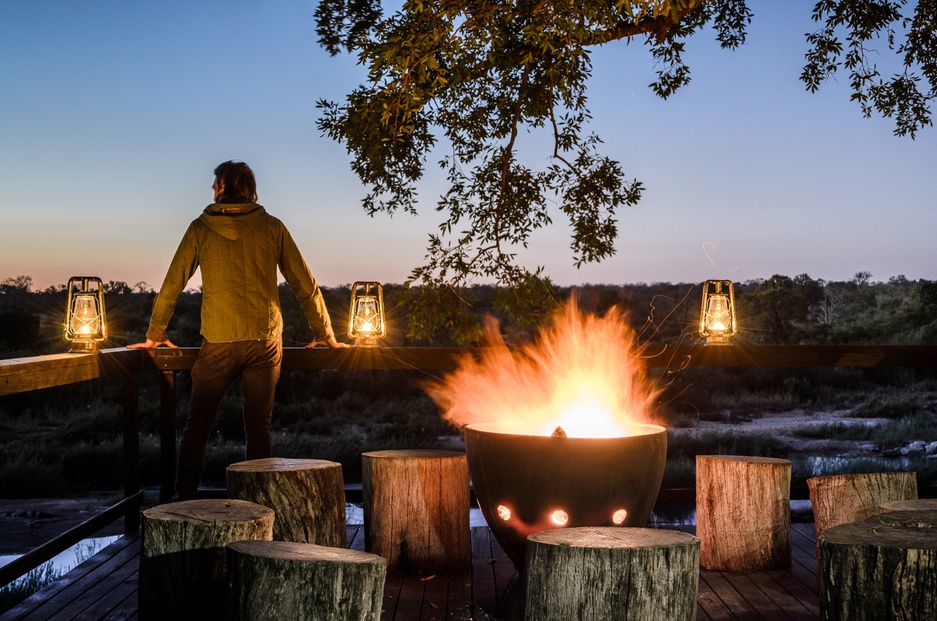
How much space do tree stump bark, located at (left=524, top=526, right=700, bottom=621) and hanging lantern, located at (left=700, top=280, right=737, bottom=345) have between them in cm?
229

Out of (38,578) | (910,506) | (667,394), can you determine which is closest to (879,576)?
(910,506)

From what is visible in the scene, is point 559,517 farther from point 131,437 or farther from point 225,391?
point 131,437

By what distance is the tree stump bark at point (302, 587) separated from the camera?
6.42 feet

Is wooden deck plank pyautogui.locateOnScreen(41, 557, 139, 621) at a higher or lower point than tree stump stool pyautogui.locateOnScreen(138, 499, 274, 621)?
lower

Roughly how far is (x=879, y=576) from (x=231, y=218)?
282 cm

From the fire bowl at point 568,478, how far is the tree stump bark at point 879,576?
0.74 m

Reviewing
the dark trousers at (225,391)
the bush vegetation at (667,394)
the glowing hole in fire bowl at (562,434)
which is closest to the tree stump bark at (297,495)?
the glowing hole in fire bowl at (562,434)

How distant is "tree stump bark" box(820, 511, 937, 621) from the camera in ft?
6.23

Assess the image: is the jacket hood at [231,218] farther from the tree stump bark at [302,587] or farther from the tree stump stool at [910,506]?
the tree stump stool at [910,506]

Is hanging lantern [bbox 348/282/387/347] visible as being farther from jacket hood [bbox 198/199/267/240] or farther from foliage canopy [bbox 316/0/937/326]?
foliage canopy [bbox 316/0/937/326]

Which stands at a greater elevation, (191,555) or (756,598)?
(191,555)

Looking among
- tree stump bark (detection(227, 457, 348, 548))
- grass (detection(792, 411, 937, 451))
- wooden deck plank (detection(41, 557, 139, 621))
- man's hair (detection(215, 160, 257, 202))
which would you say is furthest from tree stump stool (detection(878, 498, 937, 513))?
grass (detection(792, 411, 937, 451))

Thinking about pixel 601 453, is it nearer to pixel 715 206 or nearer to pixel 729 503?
pixel 729 503

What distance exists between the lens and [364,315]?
4.23m
